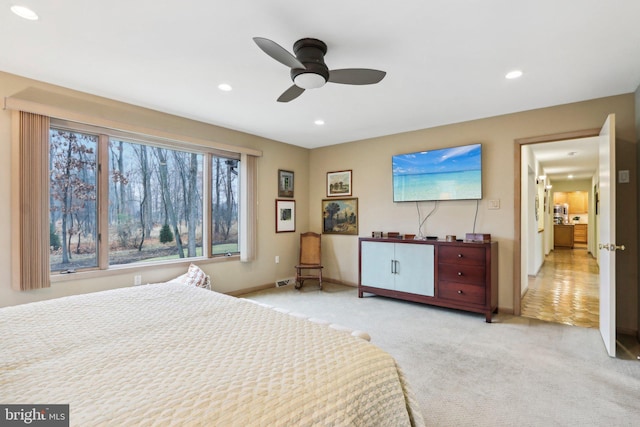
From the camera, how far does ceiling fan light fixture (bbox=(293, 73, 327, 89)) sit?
2.16 m

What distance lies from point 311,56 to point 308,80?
0.19 metres

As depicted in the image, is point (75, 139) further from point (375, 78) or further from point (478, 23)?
point (478, 23)

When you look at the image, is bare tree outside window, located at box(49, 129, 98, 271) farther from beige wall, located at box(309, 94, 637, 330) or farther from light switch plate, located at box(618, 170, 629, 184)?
light switch plate, located at box(618, 170, 629, 184)

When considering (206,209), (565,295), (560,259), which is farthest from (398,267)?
(560,259)

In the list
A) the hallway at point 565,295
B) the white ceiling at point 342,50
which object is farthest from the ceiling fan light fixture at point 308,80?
the hallway at point 565,295

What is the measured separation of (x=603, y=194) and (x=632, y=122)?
35.9 inches

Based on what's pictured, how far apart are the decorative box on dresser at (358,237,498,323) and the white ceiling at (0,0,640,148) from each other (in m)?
1.72

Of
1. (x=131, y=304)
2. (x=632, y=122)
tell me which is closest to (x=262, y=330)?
(x=131, y=304)

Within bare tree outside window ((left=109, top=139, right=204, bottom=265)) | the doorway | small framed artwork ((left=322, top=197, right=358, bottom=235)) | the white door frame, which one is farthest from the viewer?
small framed artwork ((left=322, top=197, right=358, bottom=235))

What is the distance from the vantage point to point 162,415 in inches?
31.5

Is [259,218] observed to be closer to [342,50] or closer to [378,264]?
[378,264]

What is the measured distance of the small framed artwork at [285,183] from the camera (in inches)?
209

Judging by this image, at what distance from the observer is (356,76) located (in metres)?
2.28

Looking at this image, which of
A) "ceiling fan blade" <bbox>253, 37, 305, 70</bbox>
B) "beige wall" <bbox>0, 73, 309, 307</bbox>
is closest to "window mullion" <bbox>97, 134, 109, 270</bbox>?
"beige wall" <bbox>0, 73, 309, 307</bbox>
